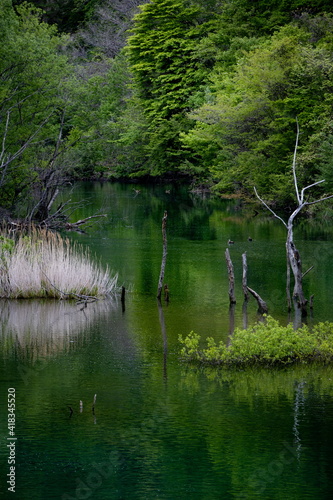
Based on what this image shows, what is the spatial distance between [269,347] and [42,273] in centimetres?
739

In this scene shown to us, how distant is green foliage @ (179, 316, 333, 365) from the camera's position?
1363 cm

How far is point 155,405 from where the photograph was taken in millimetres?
12086

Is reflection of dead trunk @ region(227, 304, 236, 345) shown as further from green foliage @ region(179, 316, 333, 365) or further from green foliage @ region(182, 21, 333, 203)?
green foliage @ region(182, 21, 333, 203)

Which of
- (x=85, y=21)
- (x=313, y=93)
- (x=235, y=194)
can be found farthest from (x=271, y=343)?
(x=85, y=21)

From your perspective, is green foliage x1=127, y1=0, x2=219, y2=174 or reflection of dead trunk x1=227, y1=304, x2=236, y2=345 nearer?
reflection of dead trunk x1=227, y1=304, x2=236, y2=345

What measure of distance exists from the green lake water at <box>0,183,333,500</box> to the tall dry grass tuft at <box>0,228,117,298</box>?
16.0 inches

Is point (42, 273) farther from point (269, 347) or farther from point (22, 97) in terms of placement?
point (22, 97)

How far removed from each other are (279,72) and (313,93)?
6.53 ft

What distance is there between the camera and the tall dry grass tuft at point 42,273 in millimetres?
18906

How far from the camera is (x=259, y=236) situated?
32.0 metres

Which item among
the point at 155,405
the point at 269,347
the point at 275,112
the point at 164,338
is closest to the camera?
the point at 155,405

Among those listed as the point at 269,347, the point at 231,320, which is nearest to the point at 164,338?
the point at 231,320

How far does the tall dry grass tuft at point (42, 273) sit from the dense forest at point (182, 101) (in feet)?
15.3

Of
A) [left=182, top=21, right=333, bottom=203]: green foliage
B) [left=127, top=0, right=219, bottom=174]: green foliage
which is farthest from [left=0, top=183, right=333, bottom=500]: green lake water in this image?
[left=127, top=0, right=219, bottom=174]: green foliage
